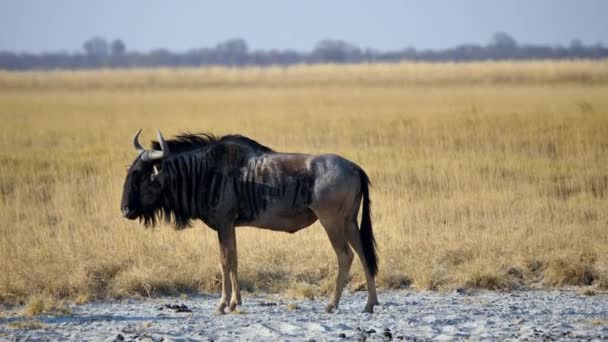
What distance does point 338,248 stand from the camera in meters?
9.27

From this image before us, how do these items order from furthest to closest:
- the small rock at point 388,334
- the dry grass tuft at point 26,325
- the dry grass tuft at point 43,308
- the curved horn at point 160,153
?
1. the curved horn at point 160,153
2. the dry grass tuft at point 43,308
3. the dry grass tuft at point 26,325
4. the small rock at point 388,334

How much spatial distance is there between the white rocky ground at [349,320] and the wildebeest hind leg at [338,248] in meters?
0.12

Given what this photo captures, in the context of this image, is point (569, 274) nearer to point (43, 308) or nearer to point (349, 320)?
point (349, 320)

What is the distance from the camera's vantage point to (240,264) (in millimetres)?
10859

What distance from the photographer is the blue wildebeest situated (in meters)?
9.20

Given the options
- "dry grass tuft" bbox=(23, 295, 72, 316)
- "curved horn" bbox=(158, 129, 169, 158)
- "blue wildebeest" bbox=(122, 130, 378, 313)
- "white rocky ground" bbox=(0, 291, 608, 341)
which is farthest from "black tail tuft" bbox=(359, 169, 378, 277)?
"dry grass tuft" bbox=(23, 295, 72, 316)

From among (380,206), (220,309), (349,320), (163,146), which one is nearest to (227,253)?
(220,309)

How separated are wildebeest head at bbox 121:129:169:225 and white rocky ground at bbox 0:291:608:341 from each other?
93 centimetres

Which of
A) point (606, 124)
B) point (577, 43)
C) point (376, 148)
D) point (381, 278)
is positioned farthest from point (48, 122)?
point (577, 43)

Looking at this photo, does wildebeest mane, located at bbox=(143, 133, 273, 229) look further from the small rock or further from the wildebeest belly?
the small rock

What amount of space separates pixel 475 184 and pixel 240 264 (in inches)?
230

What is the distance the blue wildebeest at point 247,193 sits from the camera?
9.20 metres

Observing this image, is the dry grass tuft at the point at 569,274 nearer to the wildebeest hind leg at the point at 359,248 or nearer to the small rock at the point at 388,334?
the wildebeest hind leg at the point at 359,248

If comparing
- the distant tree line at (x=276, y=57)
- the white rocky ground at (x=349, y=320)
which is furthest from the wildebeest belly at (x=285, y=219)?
the distant tree line at (x=276, y=57)
